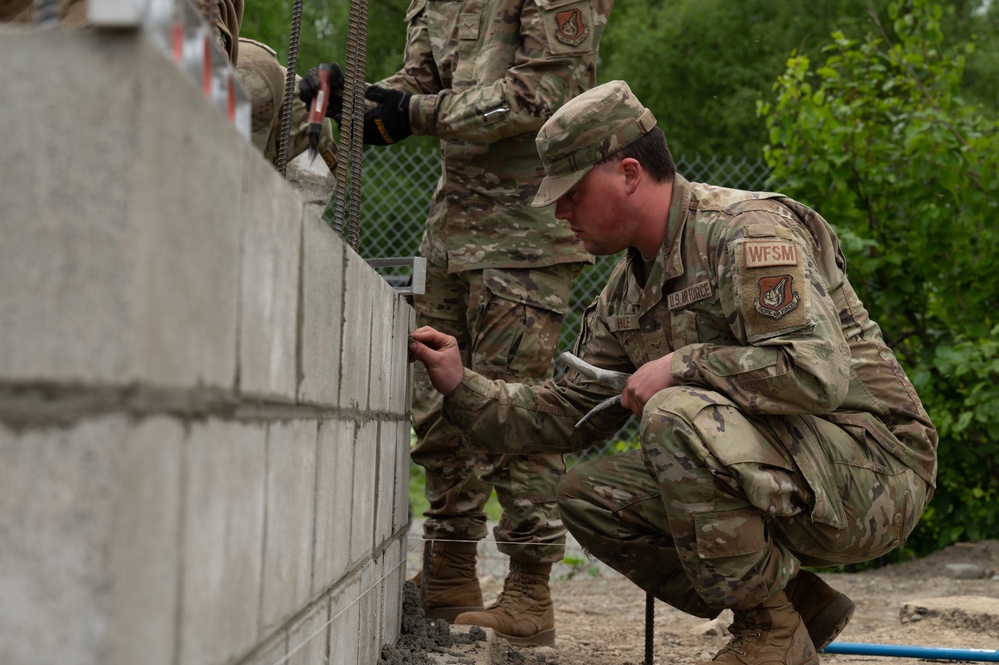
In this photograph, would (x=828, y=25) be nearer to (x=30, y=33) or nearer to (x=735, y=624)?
(x=735, y=624)

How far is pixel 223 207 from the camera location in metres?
1.03

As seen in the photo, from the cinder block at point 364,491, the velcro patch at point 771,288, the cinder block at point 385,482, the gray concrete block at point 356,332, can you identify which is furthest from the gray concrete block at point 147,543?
the velcro patch at point 771,288

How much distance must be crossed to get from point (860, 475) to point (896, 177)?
3484 mm

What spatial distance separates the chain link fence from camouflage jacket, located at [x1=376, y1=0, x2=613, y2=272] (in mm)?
2868

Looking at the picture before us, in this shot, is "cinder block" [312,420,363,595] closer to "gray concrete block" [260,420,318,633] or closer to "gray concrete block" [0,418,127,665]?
"gray concrete block" [260,420,318,633]

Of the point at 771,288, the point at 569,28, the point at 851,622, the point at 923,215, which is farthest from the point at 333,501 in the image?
the point at 923,215

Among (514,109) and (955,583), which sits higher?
(514,109)

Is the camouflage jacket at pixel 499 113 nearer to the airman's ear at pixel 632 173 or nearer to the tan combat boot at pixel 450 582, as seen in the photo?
the airman's ear at pixel 632 173

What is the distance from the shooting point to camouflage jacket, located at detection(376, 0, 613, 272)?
3088 mm

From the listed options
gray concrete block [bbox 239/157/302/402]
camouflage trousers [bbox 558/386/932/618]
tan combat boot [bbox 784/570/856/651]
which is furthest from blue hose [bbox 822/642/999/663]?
gray concrete block [bbox 239/157/302/402]

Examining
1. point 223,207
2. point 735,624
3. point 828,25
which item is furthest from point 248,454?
point 828,25

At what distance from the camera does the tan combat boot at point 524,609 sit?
3.10m

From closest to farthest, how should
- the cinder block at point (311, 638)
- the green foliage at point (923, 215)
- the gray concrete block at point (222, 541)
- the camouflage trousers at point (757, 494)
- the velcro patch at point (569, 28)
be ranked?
the gray concrete block at point (222, 541)
the cinder block at point (311, 638)
the camouflage trousers at point (757, 494)
the velcro patch at point (569, 28)
the green foliage at point (923, 215)

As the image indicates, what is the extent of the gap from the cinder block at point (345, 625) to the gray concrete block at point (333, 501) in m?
0.04
